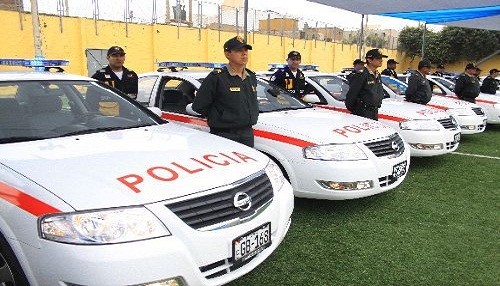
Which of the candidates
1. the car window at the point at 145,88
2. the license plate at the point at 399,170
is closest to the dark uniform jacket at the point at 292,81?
the car window at the point at 145,88

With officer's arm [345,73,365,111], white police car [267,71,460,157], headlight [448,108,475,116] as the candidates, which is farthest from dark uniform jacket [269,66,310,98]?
headlight [448,108,475,116]

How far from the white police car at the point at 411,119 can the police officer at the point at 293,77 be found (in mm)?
117

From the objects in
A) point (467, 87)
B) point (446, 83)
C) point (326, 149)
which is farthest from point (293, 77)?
point (446, 83)

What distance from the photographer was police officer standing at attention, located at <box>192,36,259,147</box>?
3572 mm

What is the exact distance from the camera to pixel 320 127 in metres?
3.92

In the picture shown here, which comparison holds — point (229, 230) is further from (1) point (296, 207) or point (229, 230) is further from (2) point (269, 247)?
(1) point (296, 207)

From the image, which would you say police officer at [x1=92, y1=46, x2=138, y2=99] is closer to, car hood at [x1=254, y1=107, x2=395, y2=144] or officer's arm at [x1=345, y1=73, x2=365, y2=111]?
car hood at [x1=254, y1=107, x2=395, y2=144]

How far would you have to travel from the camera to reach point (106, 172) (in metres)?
2.06

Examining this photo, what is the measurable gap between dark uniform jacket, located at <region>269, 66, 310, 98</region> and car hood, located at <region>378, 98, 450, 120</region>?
110 cm

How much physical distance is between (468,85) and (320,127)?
6032 millimetres

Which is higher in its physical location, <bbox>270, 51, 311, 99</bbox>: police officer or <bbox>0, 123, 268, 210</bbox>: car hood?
<bbox>270, 51, 311, 99</bbox>: police officer

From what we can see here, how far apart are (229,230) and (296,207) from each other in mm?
2029

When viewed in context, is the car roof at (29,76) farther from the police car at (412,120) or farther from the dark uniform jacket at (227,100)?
the police car at (412,120)

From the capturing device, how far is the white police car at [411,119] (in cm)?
541
